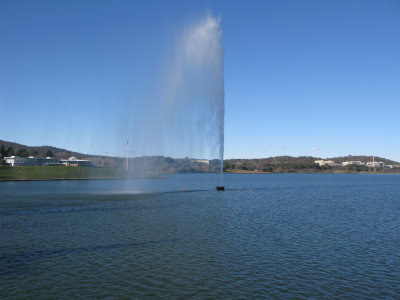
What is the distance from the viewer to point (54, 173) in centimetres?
13100

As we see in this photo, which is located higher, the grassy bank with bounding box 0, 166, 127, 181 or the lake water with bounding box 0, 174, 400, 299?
the grassy bank with bounding box 0, 166, 127, 181

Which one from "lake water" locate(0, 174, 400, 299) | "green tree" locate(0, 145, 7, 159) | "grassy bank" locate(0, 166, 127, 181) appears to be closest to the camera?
"lake water" locate(0, 174, 400, 299)

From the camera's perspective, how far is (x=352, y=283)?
15117mm

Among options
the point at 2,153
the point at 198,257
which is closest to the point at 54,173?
the point at 2,153

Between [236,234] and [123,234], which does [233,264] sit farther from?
[123,234]

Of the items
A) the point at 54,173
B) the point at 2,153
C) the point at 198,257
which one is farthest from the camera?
the point at 2,153

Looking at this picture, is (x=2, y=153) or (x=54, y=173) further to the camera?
(x=2, y=153)

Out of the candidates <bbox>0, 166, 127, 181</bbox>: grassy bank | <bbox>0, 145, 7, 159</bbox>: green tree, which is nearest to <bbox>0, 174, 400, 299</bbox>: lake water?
<bbox>0, 166, 127, 181</bbox>: grassy bank

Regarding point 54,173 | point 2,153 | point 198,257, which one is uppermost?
point 2,153

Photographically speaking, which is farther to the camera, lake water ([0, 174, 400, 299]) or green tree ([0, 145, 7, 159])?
green tree ([0, 145, 7, 159])

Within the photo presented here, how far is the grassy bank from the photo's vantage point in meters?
120

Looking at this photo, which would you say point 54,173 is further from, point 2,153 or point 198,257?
point 198,257

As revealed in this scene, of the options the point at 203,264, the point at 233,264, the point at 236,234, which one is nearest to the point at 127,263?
the point at 203,264

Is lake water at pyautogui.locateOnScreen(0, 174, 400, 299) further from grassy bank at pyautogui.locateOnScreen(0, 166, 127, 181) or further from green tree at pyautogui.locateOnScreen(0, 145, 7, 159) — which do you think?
green tree at pyautogui.locateOnScreen(0, 145, 7, 159)
